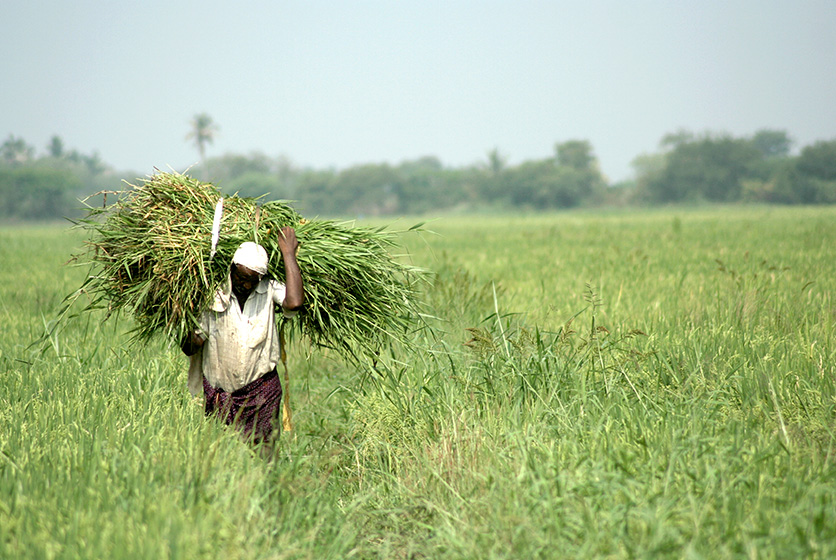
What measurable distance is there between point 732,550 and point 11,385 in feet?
12.2

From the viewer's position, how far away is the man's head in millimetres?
3164

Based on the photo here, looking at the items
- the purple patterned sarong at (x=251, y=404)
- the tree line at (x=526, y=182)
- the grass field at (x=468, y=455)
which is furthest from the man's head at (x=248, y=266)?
the tree line at (x=526, y=182)

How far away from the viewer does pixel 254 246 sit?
127 inches

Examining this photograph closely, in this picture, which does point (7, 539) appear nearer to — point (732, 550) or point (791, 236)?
point (732, 550)

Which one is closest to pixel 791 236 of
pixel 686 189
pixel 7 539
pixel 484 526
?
pixel 484 526

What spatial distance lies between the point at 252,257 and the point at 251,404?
2.54ft

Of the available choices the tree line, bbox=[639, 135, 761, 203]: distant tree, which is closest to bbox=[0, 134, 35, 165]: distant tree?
the tree line

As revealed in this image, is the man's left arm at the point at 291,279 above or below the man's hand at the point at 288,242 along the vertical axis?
below

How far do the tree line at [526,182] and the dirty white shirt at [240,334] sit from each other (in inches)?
2156

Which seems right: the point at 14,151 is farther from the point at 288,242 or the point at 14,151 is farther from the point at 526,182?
the point at 288,242

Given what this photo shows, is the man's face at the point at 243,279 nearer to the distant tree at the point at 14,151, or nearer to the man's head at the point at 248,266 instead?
the man's head at the point at 248,266

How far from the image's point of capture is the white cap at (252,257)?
3158 millimetres

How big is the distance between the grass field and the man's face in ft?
2.11

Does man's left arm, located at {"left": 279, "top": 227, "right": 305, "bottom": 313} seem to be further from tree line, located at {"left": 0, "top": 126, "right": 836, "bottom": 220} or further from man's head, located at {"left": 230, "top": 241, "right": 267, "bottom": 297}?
tree line, located at {"left": 0, "top": 126, "right": 836, "bottom": 220}
